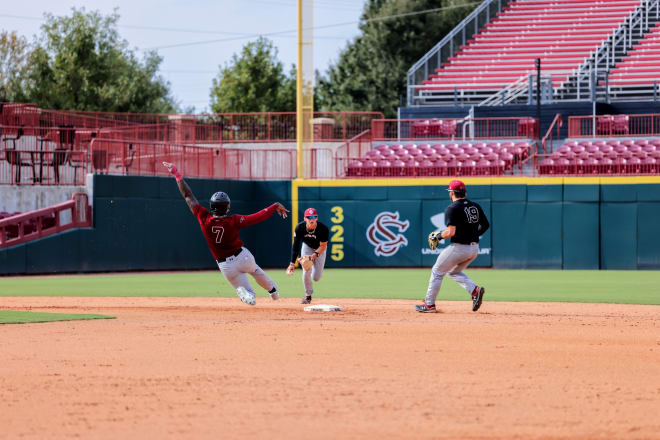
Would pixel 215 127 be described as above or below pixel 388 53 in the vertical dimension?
below

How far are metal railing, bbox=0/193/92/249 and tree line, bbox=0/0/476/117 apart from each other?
24435 millimetres

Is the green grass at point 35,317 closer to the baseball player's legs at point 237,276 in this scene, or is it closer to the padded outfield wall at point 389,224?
the baseball player's legs at point 237,276

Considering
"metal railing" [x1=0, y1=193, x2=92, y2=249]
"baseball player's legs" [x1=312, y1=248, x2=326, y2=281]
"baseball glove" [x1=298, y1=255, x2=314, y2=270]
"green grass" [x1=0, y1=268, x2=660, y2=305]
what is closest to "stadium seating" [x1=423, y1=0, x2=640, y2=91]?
"green grass" [x1=0, y1=268, x2=660, y2=305]

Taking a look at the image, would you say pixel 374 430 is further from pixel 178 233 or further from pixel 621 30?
pixel 621 30

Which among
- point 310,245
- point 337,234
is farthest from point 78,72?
point 310,245

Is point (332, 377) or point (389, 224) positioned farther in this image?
point (389, 224)

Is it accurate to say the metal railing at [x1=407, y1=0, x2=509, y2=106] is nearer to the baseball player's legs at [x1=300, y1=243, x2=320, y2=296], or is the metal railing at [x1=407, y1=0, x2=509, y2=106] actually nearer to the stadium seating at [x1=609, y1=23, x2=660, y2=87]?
the stadium seating at [x1=609, y1=23, x2=660, y2=87]

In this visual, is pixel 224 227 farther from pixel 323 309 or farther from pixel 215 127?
pixel 215 127

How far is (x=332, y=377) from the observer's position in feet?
27.0

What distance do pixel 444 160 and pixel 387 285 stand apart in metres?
10.4

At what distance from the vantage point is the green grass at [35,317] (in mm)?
12656

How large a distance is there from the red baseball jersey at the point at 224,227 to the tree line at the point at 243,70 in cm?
3843

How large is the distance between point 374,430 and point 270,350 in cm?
362

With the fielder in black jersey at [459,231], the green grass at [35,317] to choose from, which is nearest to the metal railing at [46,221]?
the green grass at [35,317]
